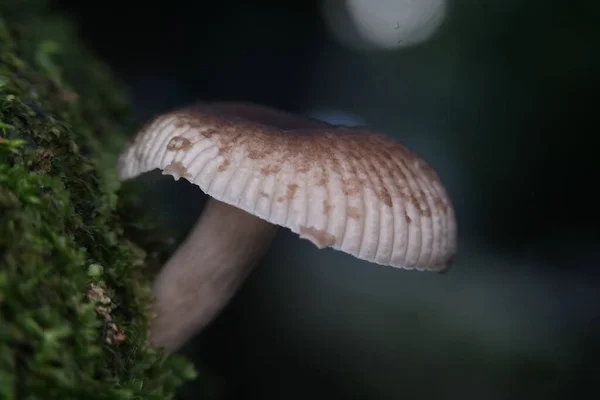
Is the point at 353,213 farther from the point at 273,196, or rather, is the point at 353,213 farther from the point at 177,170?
the point at 177,170

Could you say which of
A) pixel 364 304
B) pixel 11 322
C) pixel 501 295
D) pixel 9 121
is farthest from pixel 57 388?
pixel 501 295

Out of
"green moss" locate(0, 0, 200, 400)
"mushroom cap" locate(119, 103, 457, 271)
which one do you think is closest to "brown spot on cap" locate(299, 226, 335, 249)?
"mushroom cap" locate(119, 103, 457, 271)

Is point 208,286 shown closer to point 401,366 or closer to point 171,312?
point 171,312

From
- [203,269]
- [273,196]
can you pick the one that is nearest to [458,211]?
[203,269]

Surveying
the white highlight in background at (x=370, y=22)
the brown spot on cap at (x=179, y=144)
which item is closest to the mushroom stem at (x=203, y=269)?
the brown spot on cap at (x=179, y=144)

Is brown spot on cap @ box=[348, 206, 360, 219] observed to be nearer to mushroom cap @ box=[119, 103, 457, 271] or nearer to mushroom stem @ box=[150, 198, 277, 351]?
mushroom cap @ box=[119, 103, 457, 271]

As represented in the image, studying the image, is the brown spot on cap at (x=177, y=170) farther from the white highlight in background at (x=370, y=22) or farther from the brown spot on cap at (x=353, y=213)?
the white highlight in background at (x=370, y=22)
